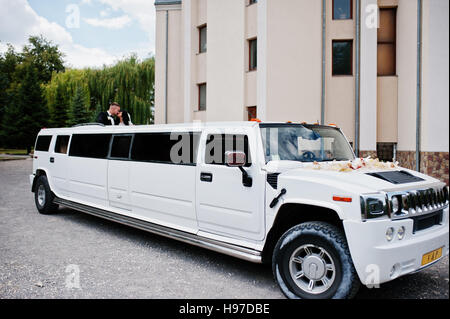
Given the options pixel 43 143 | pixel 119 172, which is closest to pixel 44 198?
pixel 43 143

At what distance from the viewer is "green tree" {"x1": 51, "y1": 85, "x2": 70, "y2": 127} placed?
114ft

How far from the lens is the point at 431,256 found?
12.1 feet

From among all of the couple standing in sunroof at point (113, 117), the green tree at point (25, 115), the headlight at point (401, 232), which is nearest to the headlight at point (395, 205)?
the headlight at point (401, 232)

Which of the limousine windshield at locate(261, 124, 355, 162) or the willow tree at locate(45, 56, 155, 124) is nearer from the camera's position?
the limousine windshield at locate(261, 124, 355, 162)

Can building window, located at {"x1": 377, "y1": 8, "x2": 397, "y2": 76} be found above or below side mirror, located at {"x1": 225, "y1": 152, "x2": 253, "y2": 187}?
above

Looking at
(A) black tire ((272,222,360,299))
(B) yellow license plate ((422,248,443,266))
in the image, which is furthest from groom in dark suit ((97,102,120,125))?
(B) yellow license plate ((422,248,443,266))

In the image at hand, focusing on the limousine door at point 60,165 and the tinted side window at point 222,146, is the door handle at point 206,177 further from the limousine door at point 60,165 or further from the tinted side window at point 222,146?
the limousine door at point 60,165

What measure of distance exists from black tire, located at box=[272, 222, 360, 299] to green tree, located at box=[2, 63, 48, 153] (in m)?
36.1

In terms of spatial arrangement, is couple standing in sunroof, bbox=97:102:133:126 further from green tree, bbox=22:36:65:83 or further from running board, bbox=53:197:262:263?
green tree, bbox=22:36:65:83

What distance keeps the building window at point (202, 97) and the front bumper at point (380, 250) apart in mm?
15621

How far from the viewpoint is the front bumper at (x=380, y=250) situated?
3.26 m

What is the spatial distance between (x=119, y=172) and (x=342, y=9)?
39.7 ft

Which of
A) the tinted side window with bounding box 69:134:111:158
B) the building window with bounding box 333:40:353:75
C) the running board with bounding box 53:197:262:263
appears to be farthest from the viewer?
the building window with bounding box 333:40:353:75

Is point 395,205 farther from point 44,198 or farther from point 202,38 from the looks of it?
point 202,38
